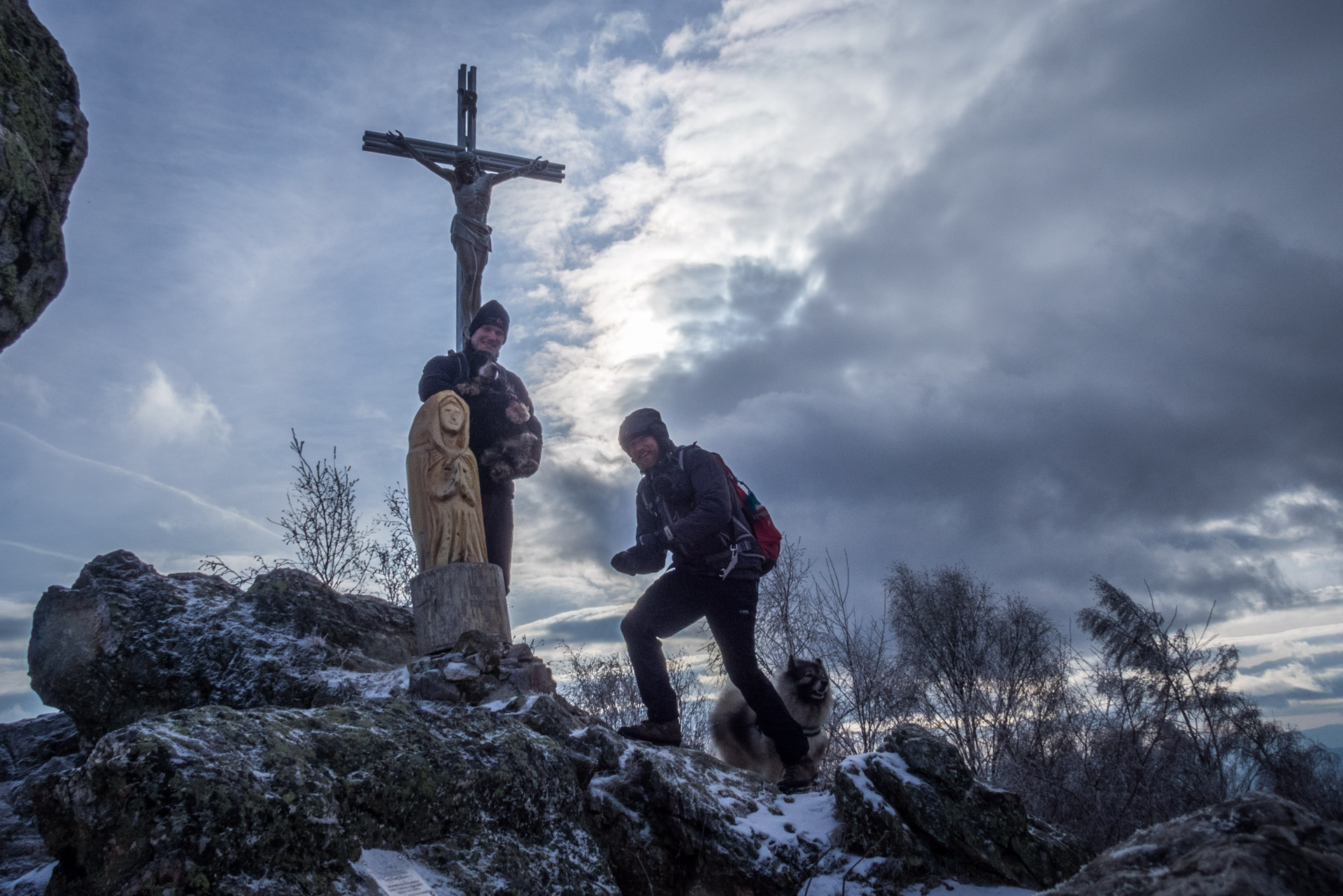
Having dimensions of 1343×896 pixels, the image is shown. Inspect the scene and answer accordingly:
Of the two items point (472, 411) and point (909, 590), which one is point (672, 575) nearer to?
point (472, 411)

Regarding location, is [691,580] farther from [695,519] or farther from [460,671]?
[460,671]

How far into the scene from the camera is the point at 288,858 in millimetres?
2158

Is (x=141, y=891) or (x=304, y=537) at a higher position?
(x=304, y=537)

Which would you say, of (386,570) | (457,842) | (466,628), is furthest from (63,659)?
(386,570)

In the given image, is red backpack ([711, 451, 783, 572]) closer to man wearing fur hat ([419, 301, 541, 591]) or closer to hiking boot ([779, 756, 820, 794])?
hiking boot ([779, 756, 820, 794])

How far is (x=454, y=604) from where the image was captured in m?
5.29

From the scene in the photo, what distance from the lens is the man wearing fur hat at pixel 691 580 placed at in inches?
166

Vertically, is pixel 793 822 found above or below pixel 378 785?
below

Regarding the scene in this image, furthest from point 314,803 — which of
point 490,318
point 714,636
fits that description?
point 490,318

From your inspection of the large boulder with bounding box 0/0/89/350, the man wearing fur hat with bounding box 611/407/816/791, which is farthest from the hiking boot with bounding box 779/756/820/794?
the large boulder with bounding box 0/0/89/350

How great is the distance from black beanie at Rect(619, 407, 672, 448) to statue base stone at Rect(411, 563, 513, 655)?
160 cm

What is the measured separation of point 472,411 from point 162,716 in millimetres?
4197

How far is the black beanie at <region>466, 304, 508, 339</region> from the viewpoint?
680cm

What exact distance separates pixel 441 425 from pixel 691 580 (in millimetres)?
2479
